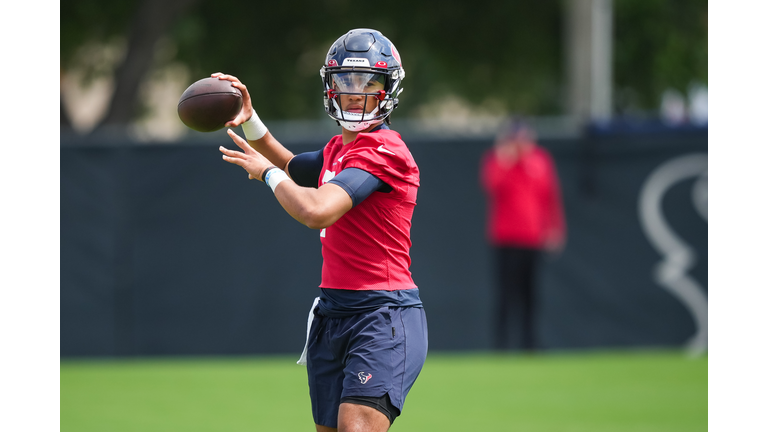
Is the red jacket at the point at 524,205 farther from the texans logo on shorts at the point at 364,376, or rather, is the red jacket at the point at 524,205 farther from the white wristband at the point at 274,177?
the white wristband at the point at 274,177

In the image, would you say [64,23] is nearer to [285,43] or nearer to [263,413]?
[285,43]

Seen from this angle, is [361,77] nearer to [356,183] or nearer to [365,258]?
[356,183]

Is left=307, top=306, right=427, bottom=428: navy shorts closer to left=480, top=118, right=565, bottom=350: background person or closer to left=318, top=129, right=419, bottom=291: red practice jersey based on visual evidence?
left=318, top=129, right=419, bottom=291: red practice jersey

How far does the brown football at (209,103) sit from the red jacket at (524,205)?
639 centimetres

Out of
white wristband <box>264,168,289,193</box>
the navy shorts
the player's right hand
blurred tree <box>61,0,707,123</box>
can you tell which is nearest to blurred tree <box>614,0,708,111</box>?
blurred tree <box>61,0,707,123</box>

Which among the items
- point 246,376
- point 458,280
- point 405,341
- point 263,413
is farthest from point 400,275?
point 458,280

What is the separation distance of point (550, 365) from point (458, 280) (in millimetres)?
1514

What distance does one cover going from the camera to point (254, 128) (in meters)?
4.70

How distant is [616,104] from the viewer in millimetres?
18047

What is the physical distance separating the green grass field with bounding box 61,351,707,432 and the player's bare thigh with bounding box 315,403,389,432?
10.4ft

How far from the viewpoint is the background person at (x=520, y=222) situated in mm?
10461

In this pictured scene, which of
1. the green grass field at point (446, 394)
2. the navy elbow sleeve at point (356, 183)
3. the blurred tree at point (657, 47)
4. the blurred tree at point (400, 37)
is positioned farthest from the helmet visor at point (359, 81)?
the blurred tree at point (657, 47)

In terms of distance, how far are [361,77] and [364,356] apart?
4.07 feet

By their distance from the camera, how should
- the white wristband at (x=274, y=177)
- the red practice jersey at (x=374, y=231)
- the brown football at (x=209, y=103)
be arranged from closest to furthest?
the white wristband at (x=274, y=177)
the red practice jersey at (x=374, y=231)
the brown football at (x=209, y=103)
